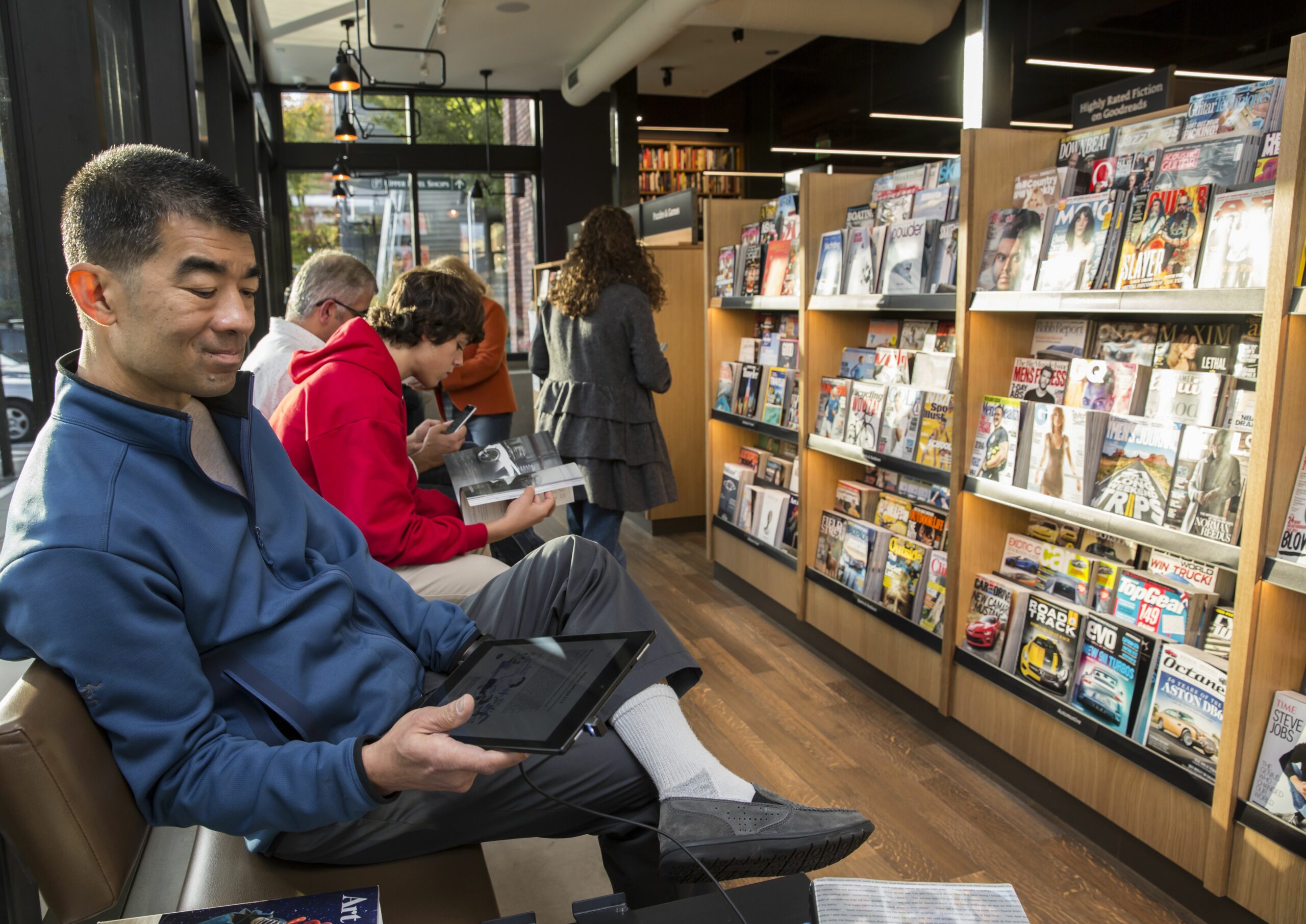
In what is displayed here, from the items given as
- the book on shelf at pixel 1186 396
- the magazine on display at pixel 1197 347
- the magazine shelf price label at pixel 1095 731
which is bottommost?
the magazine shelf price label at pixel 1095 731

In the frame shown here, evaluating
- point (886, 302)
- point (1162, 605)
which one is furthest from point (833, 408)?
point (1162, 605)

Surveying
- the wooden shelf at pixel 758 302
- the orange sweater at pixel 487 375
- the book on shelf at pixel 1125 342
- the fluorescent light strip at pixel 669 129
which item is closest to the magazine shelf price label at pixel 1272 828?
the book on shelf at pixel 1125 342

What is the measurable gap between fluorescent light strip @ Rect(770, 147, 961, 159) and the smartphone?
615cm

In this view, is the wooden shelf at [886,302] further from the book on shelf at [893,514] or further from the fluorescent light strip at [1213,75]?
the fluorescent light strip at [1213,75]

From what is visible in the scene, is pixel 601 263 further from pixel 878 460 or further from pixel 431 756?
pixel 431 756

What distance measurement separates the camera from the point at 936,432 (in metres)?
2.71

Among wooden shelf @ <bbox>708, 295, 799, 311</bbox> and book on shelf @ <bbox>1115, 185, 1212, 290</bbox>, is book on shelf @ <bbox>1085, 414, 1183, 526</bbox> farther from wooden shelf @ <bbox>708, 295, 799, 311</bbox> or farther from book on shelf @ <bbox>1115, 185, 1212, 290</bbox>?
wooden shelf @ <bbox>708, 295, 799, 311</bbox>

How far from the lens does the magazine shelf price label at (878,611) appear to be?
2742mm

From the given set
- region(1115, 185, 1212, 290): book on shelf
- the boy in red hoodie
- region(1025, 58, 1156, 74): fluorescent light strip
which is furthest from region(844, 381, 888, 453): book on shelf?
region(1025, 58, 1156, 74): fluorescent light strip

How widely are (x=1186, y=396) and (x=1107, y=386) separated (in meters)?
0.21

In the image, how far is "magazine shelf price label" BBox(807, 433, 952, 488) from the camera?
8.81 feet

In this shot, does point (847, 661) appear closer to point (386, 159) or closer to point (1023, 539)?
point (1023, 539)

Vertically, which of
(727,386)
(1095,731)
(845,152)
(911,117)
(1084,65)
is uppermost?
(1084,65)

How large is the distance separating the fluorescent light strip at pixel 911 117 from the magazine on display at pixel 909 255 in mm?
6670
